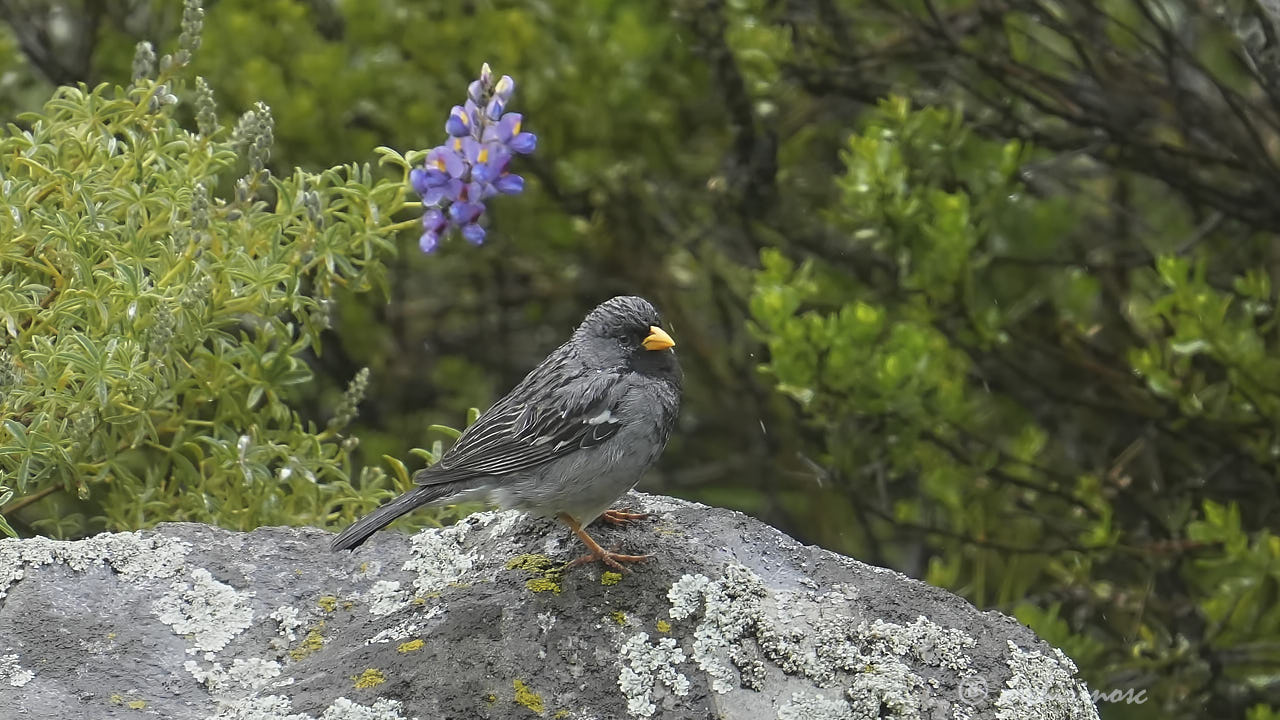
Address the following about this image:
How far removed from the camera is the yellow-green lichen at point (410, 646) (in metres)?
3.19

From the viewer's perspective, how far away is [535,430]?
3834 mm

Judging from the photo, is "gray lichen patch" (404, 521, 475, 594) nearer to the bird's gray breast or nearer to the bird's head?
the bird's gray breast

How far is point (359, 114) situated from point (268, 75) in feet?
1.76


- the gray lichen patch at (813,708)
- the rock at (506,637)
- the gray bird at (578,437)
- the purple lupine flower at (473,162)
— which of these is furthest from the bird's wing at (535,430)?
the gray lichen patch at (813,708)

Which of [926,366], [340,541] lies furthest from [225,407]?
[926,366]

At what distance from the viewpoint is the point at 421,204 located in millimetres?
3914

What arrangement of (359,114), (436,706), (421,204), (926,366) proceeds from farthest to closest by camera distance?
(359,114) < (926,366) < (421,204) < (436,706)

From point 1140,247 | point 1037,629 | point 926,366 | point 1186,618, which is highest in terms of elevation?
point 926,366

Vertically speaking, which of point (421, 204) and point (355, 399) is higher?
point (421, 204)

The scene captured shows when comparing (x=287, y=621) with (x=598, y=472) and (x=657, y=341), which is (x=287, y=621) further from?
(x=657, y=341)

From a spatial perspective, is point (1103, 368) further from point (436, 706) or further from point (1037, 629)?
point (436, 706)

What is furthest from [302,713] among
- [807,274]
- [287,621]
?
[807,274]

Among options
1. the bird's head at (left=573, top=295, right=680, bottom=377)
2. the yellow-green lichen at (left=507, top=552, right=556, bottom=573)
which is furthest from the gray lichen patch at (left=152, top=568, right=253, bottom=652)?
the bird's head at (left=573, top=295, right=680, bottom=377)

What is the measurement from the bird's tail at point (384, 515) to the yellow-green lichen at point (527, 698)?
1.99ft
